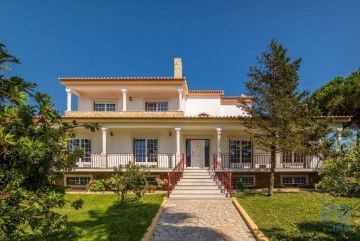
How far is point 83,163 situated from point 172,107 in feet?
27.0

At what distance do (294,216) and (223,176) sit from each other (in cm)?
590

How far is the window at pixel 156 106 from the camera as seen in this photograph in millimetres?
21250

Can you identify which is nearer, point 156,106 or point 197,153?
point 197,153

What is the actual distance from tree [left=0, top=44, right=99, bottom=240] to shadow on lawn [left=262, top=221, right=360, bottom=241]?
6.53 m

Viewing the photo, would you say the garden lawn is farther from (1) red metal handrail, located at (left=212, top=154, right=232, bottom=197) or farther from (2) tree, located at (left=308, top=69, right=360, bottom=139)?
(2) tree, located at (left=308, top=69, right=360, bottom=139)

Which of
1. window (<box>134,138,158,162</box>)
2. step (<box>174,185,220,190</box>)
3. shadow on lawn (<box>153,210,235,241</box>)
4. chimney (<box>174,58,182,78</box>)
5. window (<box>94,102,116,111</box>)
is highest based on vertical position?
chimney (<box>174,58,182,78</box>)

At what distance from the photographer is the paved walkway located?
7547 mm

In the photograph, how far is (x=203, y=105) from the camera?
79.1ft

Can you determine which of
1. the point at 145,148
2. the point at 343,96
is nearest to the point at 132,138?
the point at 145,148

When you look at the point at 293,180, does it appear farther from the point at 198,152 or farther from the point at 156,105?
the point at 156,105

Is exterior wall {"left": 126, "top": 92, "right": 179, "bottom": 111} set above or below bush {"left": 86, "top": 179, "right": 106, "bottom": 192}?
above

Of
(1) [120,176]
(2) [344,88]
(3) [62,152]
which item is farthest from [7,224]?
(2) [344,88]

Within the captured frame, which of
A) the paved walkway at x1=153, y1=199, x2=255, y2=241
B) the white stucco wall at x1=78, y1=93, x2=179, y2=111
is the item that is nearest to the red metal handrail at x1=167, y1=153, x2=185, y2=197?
the paved walkway at x1=153, y1=199, x2=255, y2=241

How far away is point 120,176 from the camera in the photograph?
12172 mm
